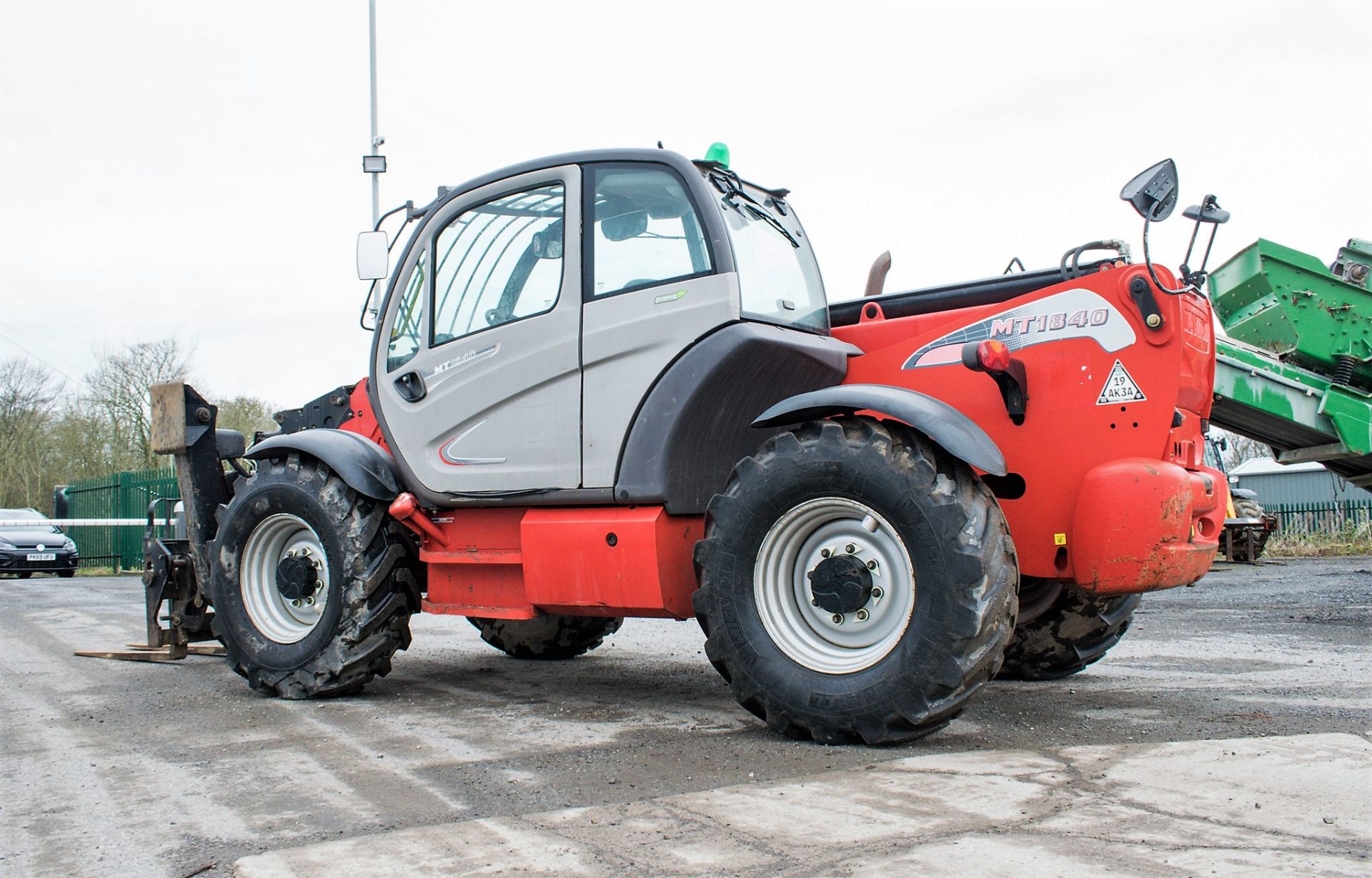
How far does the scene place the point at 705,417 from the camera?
495 centimetres

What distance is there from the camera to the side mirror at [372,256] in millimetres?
5906

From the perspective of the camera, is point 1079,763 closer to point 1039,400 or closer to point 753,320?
point 1039,400

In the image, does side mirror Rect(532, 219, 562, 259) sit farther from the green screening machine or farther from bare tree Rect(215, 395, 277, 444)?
bare tree Rect(215, 395, 277, 444)

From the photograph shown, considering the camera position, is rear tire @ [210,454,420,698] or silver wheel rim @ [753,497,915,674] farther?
rear tire @ [210,454,420,698]

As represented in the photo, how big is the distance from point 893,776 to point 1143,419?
174cm

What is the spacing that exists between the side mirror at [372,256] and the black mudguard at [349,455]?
2.84 ft

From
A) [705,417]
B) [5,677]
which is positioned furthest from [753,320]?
[5,677]

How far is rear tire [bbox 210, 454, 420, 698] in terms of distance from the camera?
566 cm

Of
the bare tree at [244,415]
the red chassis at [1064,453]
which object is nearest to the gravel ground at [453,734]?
the red chassis at [1064,453]

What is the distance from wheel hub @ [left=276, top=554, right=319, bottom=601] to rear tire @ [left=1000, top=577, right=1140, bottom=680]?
3.65 m

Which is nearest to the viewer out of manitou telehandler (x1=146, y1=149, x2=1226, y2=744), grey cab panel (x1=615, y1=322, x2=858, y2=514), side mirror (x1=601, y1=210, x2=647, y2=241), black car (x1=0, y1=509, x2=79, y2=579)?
manitou telehandler (x1=146, y1=149, x2=1226, y2=744)

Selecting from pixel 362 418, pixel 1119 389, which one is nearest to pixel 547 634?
pixel 362 418

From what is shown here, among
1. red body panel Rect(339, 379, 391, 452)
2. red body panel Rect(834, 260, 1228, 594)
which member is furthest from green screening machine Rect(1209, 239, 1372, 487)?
red body panel Rect(339, 379, 391, 452)

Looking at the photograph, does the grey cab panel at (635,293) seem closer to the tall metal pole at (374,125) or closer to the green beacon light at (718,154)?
the green beacon light at (718,154)
